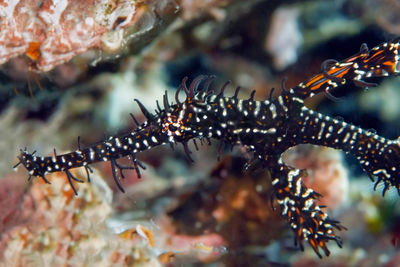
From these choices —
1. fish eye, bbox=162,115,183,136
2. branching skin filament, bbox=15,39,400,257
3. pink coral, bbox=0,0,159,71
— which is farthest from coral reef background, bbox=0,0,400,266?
fish eye, bbox=162,115,183,136

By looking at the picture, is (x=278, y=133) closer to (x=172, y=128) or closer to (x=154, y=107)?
(x=172, y=128)

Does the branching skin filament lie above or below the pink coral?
below

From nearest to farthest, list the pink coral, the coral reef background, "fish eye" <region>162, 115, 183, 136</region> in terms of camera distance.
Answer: "fish eye" <region>162, 115, 183, 136</region> < the pink coral < the coral reef background

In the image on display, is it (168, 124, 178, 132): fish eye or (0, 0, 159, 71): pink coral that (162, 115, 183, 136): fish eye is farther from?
(0, 0, 159, 71): pink coral

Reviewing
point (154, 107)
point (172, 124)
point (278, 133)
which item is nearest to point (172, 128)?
point (172, 124)

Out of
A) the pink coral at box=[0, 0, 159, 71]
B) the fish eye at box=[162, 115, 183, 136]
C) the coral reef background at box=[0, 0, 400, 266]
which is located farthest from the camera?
the coral reef background at box=[0, 0, 400, 266]

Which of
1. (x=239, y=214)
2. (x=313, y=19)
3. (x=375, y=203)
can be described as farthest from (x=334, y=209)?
(x=313, y=19)

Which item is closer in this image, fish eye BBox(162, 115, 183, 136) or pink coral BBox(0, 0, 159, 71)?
fish eye BBox(162, 115, 183, 136)

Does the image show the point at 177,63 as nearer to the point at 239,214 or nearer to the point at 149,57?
the point at 149,57
